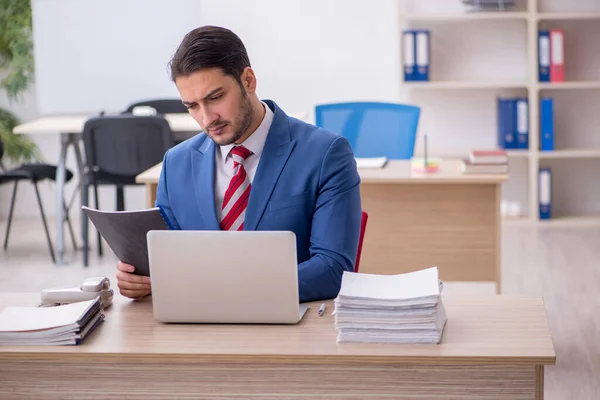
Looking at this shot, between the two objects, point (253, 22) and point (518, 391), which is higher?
point (253, 22)

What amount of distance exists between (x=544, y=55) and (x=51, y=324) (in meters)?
4.93

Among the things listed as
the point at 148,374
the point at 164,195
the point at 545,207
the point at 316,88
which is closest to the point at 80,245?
the point at 316,88

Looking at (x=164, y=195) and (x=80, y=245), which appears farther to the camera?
(x=80, y=245)

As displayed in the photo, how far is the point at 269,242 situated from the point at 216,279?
0.47ft

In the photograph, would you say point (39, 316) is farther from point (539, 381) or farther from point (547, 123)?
point (547, 123)

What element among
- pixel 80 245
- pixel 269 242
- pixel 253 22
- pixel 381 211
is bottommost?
pixel 80 245

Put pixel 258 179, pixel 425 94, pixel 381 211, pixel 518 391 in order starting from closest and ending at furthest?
pixel 518 391 → pixel 258 179 → pixel 381 211 → pixel 425 94

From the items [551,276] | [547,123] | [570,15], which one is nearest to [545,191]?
[547,123]

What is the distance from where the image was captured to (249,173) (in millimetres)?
2512

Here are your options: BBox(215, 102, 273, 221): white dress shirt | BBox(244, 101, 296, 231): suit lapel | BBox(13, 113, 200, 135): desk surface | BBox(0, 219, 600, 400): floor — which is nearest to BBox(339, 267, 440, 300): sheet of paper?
BBox(244, 101, 296, 231): suit lapel

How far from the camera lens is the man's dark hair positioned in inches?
90.1

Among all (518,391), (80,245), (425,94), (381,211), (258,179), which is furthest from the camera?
(425,94)

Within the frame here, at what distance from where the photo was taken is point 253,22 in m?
6.89

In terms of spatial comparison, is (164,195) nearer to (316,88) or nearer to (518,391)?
(518,391)
